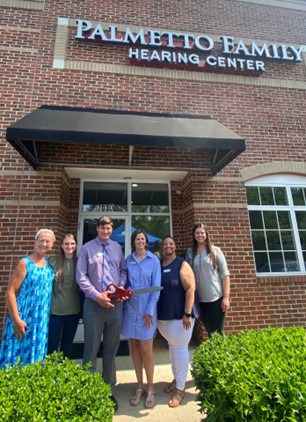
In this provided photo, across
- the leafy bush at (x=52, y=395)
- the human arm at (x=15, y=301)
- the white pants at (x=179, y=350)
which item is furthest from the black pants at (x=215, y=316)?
the human arm at (x=15, y=301)

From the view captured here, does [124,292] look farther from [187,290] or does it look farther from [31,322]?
Answer: [31,322]

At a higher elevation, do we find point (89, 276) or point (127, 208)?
point (127, 208)

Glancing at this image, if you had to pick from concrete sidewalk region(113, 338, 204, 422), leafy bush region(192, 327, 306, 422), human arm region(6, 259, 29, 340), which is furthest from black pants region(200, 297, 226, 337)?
human arm region(6, 259, 29, 340)

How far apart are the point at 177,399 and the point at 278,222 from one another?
4.14m

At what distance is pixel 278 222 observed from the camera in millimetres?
5645

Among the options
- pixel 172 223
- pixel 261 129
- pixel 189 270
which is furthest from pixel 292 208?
pixel 189 270

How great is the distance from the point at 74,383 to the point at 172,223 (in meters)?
4.20

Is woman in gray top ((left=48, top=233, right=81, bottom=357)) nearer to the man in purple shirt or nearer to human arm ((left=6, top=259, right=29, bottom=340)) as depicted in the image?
the man in purple shirt

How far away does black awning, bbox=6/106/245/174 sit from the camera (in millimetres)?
3848

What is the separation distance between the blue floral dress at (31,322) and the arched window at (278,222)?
4247 mm

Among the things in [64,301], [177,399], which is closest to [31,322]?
[64,301]

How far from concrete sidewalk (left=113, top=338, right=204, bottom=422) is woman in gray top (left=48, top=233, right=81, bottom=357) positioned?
3.06 ft

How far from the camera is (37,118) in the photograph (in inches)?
164

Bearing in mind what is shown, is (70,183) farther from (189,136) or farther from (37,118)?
(189,136)
